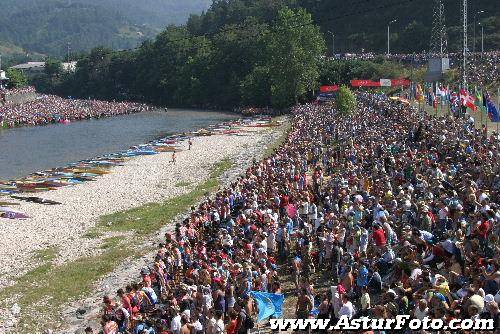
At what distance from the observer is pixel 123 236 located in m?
29.8

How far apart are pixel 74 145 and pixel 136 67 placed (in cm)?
8734

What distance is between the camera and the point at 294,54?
3693 inches

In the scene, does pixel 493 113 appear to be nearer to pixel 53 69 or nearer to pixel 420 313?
pixel 420 313

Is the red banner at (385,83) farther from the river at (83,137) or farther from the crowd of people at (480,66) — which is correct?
the river at (83,137)

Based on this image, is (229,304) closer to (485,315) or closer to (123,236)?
(485,315)

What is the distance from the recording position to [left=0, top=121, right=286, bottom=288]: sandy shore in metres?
28.1

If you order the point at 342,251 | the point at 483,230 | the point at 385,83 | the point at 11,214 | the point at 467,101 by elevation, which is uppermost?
the point at 385,83

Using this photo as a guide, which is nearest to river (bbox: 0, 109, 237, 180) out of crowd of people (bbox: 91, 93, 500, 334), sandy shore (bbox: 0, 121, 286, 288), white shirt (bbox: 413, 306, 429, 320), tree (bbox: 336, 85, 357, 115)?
sandy shore (bbox: 0, 121, 286, 288)

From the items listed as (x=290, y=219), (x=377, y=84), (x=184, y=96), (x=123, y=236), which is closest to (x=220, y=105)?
(x=184, y=96)

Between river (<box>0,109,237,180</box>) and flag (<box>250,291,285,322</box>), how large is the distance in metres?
41.6

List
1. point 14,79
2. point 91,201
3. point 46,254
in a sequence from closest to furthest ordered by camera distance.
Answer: point 46,254 → point 91,201 → point 14,79

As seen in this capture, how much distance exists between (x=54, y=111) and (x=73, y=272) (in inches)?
3869

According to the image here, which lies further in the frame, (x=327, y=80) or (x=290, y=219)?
(x=327, y=80)

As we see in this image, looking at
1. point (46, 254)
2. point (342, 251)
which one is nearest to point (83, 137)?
point (46, 254)
